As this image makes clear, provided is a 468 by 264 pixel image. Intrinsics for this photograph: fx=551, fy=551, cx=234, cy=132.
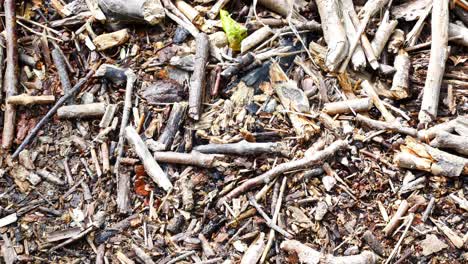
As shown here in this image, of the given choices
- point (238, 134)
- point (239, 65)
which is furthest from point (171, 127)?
point (239, 65)

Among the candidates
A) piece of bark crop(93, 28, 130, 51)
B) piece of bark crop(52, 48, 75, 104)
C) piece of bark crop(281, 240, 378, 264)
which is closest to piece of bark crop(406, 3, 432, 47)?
piece of bark crop(281, 240, 378, 264)

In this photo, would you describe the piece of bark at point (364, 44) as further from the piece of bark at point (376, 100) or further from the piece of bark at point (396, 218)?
the piece of bark at point (396, 218)

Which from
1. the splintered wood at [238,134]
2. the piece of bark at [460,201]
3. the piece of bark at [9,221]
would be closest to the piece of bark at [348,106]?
the splintered wood at [238,134]

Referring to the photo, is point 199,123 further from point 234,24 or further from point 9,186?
point 9,186

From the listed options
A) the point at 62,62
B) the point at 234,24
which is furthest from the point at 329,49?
the point at 62,62

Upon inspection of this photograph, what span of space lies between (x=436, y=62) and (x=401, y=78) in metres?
0.22

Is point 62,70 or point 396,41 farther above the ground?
point 396,41

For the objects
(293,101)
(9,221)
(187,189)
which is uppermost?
(293,101)

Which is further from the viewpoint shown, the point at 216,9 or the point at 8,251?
the point at 216,9

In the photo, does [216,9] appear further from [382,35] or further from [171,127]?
[382,35]

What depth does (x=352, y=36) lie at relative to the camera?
10.8ft

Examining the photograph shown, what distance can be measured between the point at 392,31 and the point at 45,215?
7.80 ft

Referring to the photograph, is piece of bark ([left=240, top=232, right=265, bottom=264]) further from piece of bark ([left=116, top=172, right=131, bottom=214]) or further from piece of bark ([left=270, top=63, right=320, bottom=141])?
piece of bark ([left=116, top=172, right=131, bottom=214])

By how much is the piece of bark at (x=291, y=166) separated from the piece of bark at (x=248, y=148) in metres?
0.11
